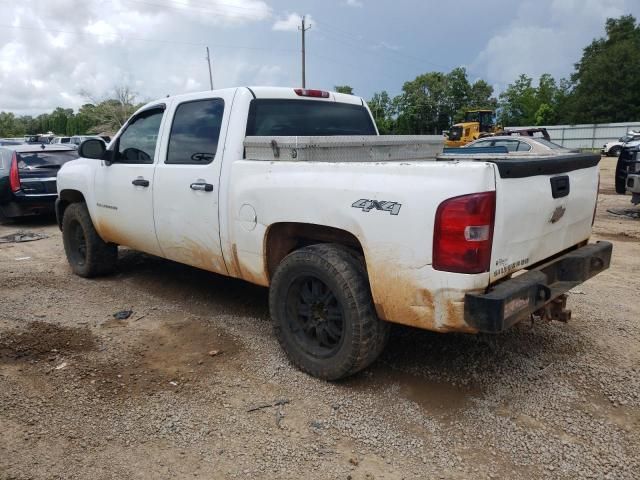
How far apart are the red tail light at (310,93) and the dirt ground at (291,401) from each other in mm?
1972

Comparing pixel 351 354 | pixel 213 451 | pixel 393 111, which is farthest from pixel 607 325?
pixel 393 111

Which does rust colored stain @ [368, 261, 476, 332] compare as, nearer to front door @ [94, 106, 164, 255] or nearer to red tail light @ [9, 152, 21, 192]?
front door @ [94, 106, 164, 255]

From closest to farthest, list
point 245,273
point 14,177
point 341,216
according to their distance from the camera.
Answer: point 341,216 → point 245,273 → point 14,177

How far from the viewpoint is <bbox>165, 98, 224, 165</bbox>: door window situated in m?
4.11

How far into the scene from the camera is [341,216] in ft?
10.2

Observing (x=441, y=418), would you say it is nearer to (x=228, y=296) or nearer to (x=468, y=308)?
(x=468, y=308)

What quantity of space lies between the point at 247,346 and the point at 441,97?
68886 millimetres

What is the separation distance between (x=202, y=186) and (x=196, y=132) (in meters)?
0.55

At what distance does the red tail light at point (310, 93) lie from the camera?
4434 mm

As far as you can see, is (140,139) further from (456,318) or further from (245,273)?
(456,318)

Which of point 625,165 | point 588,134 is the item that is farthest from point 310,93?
point 588,134

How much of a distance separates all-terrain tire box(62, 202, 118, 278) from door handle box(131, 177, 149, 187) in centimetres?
125

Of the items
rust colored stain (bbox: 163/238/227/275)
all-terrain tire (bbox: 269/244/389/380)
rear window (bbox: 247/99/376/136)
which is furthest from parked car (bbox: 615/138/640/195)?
rust colored stain (bbox: 163/238/227/275)

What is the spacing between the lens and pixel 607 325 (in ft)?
14.3
